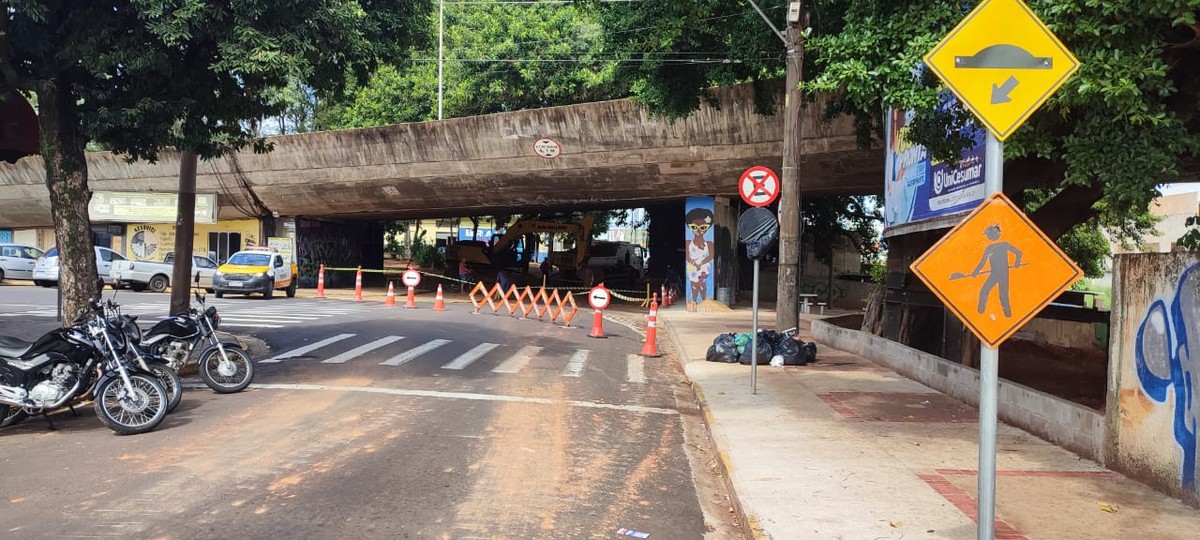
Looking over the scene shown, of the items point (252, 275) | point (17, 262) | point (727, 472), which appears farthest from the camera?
point (17, 262)

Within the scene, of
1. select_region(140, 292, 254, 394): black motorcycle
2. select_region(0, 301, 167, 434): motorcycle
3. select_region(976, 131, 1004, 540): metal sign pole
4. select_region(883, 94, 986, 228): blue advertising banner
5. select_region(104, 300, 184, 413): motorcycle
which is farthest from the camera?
select_region(883, 94, 986, 228): blue advertising banner

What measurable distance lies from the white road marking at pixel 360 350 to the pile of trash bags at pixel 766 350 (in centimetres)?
593

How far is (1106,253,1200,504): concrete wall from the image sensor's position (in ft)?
18.6

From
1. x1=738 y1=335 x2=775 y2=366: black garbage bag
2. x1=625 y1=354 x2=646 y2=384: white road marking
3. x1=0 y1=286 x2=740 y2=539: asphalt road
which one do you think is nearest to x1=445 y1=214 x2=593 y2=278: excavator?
x1=625 y1=354 x2=646 y2=384: white road marking

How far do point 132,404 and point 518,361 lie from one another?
654cm

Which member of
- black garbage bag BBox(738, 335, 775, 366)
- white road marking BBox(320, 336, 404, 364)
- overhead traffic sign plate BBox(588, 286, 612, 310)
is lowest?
white road marking BBox(320, 336, 404, 364)

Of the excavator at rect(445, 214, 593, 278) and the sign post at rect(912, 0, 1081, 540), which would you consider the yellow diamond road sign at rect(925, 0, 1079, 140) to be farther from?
the excavator at rect(445, 214, 593, 278)

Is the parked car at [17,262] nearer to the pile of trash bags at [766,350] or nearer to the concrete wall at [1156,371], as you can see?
the pile of trash bags at [766,350]

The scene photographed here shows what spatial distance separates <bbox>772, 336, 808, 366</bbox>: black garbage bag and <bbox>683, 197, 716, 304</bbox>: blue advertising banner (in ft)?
44.4

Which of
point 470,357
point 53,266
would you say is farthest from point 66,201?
point 53,266

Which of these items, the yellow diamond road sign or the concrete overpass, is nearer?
Result: the yellow diamond road sign

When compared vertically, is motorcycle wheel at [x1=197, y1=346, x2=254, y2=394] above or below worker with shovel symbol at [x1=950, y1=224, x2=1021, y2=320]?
below

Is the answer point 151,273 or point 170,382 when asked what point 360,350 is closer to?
point 170,382

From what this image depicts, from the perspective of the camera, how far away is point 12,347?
7734 millimetres
